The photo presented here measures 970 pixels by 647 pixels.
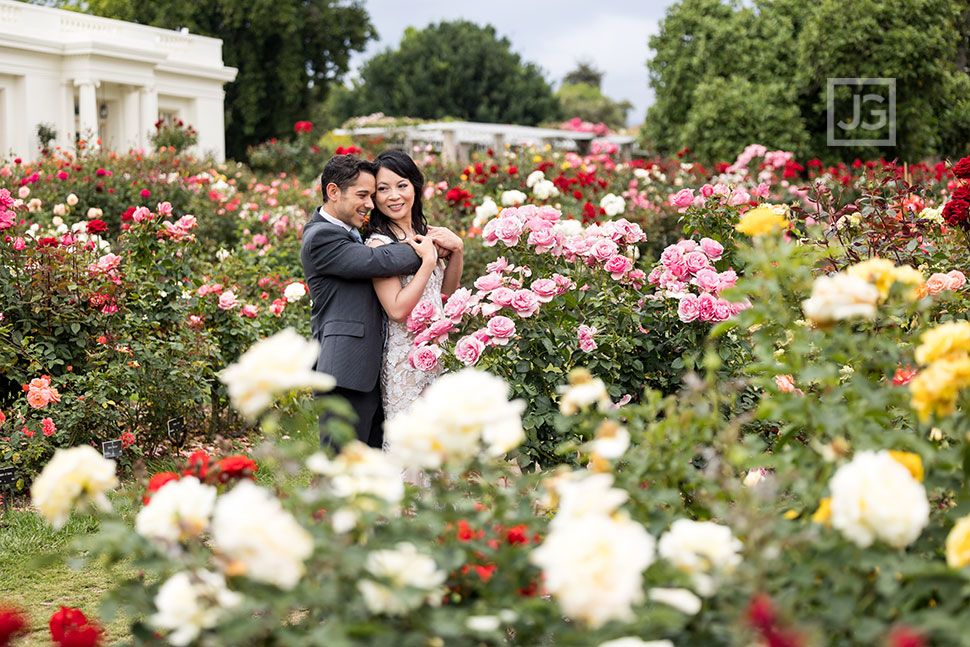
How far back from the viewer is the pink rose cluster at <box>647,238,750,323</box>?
340 centimetres

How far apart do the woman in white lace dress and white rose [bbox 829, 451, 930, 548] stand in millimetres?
2155

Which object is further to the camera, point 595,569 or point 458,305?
point 458,305

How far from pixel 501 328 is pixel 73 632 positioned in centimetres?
186

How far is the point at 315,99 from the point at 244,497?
35.4 metres

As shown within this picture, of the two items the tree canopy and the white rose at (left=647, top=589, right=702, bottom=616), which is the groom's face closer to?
the white rose at (left=647, top=589, right=702, bottom=616)

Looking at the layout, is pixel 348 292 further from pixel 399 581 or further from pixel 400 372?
pixel 399 581

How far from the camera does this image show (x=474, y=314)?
3.42 m

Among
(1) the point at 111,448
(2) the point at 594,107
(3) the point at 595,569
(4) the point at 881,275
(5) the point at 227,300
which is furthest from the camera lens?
(2) the point at 594,107

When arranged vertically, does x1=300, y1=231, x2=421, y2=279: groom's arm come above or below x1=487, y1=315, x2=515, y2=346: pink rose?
above

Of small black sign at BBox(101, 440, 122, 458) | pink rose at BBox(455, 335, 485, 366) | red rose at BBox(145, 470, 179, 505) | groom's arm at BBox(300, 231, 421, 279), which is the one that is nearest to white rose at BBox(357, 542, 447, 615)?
red rose at BBox(145, 470, 179, 505)

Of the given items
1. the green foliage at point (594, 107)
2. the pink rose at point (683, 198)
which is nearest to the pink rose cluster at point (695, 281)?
the pink rose at point (683, 198)

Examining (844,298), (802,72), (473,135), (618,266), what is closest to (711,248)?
(618,266)

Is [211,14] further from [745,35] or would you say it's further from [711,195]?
[711,195]

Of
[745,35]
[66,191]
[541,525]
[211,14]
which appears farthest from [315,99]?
[541,525]
